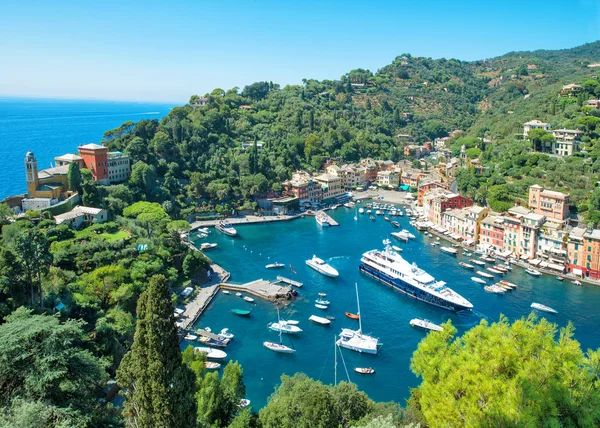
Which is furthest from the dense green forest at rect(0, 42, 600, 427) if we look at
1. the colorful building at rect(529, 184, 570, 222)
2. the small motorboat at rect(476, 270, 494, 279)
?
the small motorboat at rect(476, 270, 494, 279)

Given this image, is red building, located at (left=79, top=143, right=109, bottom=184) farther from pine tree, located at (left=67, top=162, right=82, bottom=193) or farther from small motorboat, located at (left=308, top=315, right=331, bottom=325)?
small motorboat, located at (left=308, top=315, right=331, bottom=325)

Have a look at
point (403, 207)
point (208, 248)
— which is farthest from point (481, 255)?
point (208, 248)

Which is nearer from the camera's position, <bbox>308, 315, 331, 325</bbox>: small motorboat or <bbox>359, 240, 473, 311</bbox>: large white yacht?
<bbox>308, 315, 331, 325</bbox>: small motorboat

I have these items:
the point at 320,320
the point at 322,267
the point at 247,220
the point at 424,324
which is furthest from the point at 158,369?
the point at 247,220

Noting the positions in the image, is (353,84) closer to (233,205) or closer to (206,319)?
(233,205)

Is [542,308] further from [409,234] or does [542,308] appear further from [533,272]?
[409,234]

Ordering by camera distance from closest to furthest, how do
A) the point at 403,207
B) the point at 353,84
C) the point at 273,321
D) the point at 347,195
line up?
the point at 273,321, the point at 403,207, the point at 347,195, the point at 353,84
